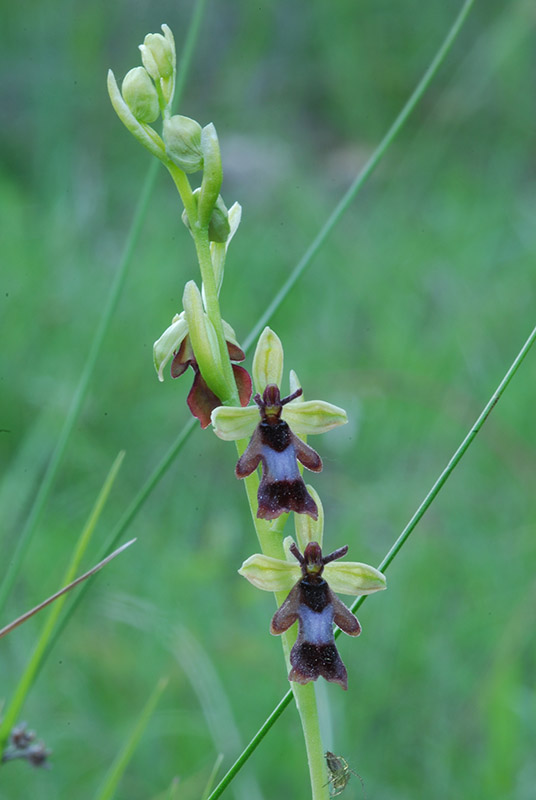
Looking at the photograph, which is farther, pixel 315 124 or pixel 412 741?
pixel 315 124

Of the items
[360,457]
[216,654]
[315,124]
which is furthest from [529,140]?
[216,654]

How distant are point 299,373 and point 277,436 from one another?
2.27 metres

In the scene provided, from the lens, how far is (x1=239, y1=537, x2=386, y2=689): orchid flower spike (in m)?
1.12

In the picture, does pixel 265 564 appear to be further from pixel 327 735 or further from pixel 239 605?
pixel 239 605

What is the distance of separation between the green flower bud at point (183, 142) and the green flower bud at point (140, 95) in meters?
0.05

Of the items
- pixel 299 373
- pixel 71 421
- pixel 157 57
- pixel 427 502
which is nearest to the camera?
pixel 427 502

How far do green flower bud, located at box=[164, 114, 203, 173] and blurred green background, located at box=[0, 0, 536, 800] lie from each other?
2.74 feet

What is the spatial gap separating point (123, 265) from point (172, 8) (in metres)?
4.55

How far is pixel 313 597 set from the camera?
46.2 inches

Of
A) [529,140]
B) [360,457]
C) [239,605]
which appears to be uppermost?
[529,140]

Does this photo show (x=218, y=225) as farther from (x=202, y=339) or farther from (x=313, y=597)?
(x=313, y=597)

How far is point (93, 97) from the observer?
511cm

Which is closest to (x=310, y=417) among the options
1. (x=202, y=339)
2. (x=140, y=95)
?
(x=202, y=339)

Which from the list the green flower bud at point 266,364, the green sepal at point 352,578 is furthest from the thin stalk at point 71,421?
the green sepal at point 352,578
